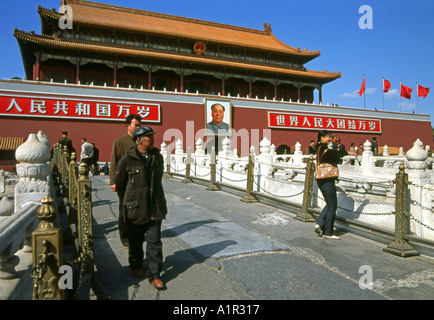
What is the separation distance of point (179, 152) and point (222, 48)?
1327 centimetres

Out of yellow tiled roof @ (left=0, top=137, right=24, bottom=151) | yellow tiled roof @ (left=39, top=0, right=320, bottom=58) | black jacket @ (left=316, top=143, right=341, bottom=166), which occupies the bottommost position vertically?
black jacket @ (left=316, top=143, right=341, bottom=166)

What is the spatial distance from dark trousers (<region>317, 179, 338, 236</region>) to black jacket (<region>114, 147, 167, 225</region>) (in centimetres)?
265

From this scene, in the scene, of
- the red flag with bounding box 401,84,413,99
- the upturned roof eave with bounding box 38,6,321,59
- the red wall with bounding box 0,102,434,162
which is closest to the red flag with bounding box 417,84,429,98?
the red flag with bounding box 401,84,413,99

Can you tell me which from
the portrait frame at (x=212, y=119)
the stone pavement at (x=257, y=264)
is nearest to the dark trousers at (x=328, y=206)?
the stone pavement at (x=257, y=264)

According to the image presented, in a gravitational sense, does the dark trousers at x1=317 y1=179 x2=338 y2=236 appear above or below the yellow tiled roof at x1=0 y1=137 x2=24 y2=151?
below

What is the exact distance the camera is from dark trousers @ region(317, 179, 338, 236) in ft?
15.6

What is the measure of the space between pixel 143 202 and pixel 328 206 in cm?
289

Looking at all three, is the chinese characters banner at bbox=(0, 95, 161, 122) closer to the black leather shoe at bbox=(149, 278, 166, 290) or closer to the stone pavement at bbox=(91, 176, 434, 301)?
the stone pavement at bbox=(91, 176, 434, 301)

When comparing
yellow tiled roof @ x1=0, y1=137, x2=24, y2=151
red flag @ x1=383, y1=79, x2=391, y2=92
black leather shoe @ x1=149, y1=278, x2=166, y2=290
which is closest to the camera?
black leather shoe @ x1=149, y1=278, x2=166, y2=290

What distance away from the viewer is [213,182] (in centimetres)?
949

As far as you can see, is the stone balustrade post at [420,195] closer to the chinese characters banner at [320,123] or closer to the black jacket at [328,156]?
the black jacket at [328,156]

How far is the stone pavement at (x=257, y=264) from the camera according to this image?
9.66 feet

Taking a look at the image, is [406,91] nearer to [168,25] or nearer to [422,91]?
[422,91]
